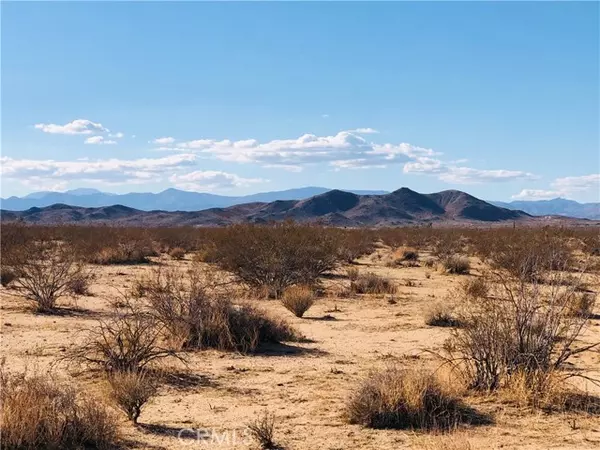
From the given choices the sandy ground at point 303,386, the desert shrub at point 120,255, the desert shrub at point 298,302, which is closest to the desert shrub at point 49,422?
the sandy ground at point 303,386

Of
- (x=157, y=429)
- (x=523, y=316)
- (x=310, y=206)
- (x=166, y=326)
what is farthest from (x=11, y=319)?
(x=310, y=206)

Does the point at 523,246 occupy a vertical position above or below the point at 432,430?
above

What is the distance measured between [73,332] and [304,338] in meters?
4.45

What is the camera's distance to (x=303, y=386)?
350 inches

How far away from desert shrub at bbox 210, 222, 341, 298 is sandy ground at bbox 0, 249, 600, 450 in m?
3.26

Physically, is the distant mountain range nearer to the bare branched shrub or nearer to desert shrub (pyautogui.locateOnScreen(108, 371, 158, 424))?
desert shrub (pyautogui.locateOnScreen(108, 371, 158, 424))

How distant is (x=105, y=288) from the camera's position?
20.3 meters

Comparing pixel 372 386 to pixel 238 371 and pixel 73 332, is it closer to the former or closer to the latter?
pixel 238 371

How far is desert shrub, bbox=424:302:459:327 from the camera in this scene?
14.1 meters

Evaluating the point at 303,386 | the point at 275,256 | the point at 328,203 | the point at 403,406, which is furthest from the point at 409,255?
the point at 328,203

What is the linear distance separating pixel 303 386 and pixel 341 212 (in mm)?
139018

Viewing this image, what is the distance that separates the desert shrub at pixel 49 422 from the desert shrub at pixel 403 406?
8.76 feet

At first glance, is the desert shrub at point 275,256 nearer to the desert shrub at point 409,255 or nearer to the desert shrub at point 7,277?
the desert shrub at point 7,277

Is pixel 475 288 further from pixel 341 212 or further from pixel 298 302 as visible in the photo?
pixel 341 212
